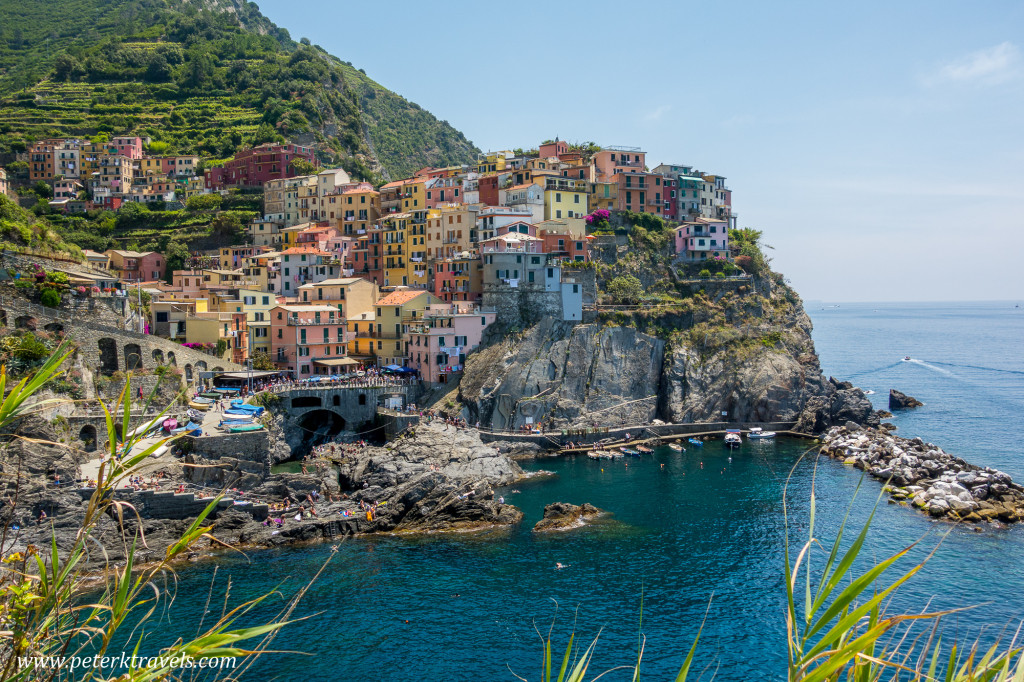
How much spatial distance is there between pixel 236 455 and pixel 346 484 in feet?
20.6

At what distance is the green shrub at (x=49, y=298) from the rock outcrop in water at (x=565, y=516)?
1310 inches

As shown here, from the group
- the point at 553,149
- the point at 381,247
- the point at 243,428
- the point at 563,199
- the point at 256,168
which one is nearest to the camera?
the point at 243,428

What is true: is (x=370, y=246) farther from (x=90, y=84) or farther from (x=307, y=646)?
(x=90, y=84)

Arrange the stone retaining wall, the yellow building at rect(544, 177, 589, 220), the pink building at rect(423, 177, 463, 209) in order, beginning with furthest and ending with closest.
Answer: the pink building at rect(423, 177, 463, 209) < the yellow building at rect(544, 177, 589, 220) < the stone retaining wall

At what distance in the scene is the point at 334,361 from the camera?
193 ft

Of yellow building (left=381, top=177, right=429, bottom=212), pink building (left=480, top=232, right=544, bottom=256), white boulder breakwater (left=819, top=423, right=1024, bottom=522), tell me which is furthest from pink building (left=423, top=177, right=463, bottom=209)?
white boulder breakwater (left=819, top=423, right=1024, bottom=522)

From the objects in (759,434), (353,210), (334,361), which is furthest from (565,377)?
(353,210)

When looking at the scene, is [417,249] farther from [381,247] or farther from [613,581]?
[613,581]

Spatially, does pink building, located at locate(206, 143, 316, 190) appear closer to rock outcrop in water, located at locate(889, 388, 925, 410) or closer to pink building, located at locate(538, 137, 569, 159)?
pink building, located at locate(538, 137, 569, 159)

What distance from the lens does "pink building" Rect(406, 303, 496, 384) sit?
60.7m

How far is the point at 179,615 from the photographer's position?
2839 cm

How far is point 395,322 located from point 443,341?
18.1ft

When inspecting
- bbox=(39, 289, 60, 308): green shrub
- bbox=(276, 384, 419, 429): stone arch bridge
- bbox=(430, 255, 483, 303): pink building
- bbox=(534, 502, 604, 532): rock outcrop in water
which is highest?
bbox=(430, 255, 483, 303): pink building

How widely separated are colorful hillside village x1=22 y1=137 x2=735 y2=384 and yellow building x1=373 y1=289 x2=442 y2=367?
0.12 meters
